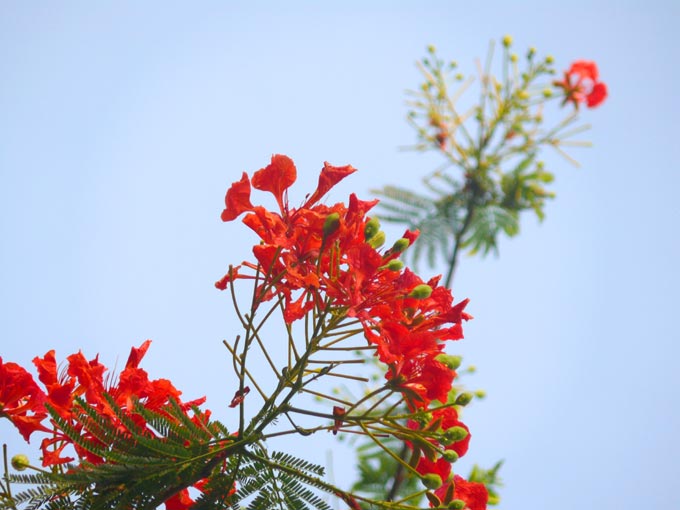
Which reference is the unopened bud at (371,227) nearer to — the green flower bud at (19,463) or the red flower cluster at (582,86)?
the green flower bud at (19,463)

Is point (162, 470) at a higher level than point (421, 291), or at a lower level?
lower

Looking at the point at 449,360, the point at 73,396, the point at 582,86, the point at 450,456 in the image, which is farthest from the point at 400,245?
the point at 582,86

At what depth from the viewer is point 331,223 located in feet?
6.17

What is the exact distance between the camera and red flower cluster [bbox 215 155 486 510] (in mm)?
1911

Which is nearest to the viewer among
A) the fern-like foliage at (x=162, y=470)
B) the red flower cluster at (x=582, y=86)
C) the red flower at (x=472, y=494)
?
the fern-like foliage at (x=162, y=470)

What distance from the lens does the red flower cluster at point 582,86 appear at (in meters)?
5.15

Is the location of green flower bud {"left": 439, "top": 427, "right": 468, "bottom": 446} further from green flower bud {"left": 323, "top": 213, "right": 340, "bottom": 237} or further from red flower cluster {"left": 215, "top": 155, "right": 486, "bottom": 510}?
green flower bud {"left": 323, "top": 213, "right": 340, "bottom": 237}

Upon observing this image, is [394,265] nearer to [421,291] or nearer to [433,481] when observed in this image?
[421,291]

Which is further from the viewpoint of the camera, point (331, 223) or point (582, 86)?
point (582, 86)

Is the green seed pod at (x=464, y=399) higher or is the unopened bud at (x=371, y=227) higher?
the unopened bud at (x=371, y=227)

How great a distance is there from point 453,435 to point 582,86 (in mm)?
3853

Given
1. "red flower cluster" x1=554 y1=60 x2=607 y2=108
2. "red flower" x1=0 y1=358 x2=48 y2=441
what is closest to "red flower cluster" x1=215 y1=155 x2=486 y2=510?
"red flower" x1=0 y1=358 x2=48 y2=441

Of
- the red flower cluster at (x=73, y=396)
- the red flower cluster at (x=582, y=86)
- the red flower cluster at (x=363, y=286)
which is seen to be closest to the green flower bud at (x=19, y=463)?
the red flower cluster at (x=73, y=396)

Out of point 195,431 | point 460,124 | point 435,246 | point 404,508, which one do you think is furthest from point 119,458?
point 460,124
